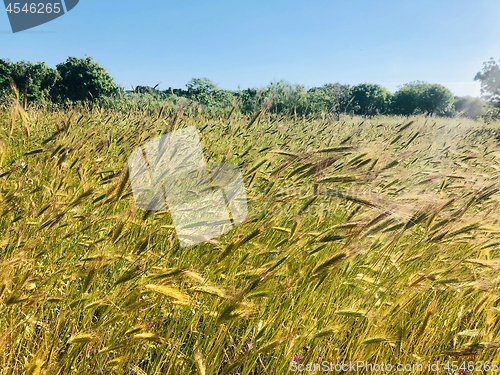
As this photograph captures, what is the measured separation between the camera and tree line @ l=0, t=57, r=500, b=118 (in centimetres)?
571

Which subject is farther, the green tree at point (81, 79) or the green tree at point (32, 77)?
the green tree at point (81, 79)

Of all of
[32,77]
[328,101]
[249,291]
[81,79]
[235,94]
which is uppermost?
[81,79]

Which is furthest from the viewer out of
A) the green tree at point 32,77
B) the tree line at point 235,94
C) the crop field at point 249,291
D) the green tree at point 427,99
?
the green tree at point 427,99

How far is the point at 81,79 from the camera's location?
24.9 metres

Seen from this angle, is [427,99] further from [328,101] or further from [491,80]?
[328,101]

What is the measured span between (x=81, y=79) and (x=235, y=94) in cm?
1325

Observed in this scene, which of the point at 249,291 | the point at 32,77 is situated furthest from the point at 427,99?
the point at 249,291

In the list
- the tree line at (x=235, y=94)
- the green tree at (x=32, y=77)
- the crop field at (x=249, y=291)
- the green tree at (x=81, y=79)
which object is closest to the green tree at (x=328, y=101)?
the tree line at (x=235, y=94)

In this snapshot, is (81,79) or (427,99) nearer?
(81,79)

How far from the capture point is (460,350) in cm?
104

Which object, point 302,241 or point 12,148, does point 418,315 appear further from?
point 12,148

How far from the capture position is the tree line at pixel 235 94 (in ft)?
18.7

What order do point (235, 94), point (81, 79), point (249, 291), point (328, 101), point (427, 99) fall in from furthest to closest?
point (427, 99), point (235, 94), point (81, 79), point (328, 101), point (249, 291)

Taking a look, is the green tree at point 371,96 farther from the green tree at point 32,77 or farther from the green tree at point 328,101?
the green tree at point 32,77
